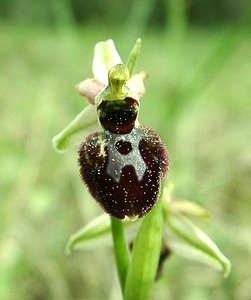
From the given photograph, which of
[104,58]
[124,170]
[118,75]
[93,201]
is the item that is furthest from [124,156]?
[93,201]

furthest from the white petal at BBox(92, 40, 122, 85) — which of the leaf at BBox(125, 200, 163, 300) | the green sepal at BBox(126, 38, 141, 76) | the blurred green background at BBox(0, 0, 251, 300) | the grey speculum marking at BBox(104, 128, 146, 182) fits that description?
the blurred green background at BBox(0, 0, 251, 300)

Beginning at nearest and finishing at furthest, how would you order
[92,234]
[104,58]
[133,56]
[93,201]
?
[133,56]
[104,58]
[92,234]
[93,201]

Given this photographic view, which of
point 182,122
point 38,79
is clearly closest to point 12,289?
point 182,122

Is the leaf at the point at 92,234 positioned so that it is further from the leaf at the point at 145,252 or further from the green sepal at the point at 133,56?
the green sepal at the point at 133,56

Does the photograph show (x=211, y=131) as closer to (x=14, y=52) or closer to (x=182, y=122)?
(x=182, y=122)

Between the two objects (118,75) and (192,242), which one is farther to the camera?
(192,242)

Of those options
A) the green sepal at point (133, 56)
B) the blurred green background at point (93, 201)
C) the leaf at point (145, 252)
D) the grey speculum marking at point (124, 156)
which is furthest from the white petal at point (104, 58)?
the blurred green background at point (93, 201)

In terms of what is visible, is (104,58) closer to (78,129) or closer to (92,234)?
(78,129)

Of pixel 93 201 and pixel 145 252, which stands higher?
pixel 93 201
